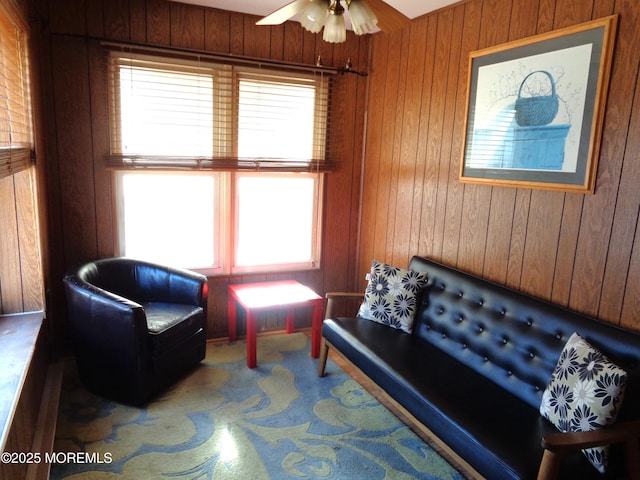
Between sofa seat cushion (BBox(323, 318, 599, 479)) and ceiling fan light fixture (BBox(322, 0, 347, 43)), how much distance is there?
5.30ft

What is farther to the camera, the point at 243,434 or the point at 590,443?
the point at 243,434

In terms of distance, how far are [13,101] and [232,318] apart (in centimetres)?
203

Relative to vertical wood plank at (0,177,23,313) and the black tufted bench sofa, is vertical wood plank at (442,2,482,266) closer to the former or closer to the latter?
the black tufted bench sofa

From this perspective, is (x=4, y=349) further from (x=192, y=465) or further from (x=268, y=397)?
(x=268, y=397)

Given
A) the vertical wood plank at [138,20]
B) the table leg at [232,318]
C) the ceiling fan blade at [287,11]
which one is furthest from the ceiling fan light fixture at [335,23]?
the table leg at [232,318]

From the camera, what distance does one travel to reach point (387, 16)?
196 cm

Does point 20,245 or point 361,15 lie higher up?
point 361,15

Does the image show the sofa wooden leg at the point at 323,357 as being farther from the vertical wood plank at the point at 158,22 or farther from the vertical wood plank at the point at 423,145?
the vertical wood plank at the point at 158,22

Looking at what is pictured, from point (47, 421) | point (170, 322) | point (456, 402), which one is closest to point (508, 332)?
point (456, 402)

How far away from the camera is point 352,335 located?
2.81 m

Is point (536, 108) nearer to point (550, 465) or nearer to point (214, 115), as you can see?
point (550, 465)

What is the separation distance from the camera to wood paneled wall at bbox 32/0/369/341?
2980 millimetres

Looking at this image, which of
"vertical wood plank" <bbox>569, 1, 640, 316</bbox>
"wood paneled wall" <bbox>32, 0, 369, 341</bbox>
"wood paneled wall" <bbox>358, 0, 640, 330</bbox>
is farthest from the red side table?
"vertical wood plank" <bbox>569, 1, 640, 316</bbox>

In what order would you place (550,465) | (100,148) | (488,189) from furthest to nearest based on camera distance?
(100,148) → (488,189) → (550,465)
